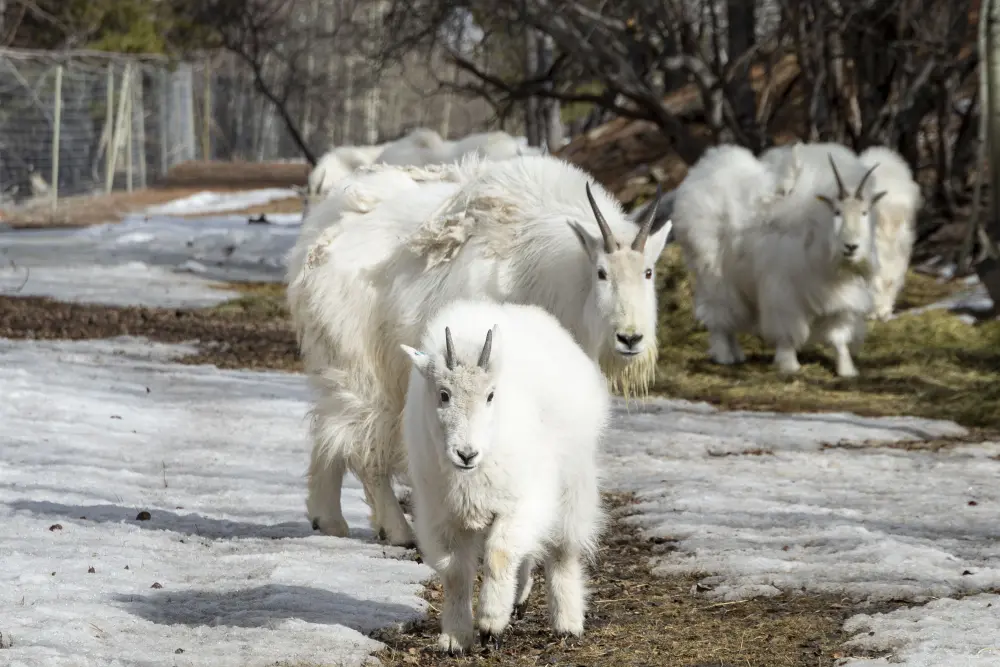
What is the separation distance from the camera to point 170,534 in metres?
6.26

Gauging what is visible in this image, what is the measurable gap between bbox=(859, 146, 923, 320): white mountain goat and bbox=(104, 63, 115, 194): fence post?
631 inches

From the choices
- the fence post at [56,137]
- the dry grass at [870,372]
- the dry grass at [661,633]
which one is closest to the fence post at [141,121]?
the fence post at [56,137]

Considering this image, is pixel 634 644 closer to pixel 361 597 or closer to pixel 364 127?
pixel 361 597

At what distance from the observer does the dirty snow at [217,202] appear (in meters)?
27.4

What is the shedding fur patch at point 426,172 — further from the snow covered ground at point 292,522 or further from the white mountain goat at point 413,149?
the white mountain goat at point 413,149

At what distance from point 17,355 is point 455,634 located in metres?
6.61

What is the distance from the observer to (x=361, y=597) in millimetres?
5285

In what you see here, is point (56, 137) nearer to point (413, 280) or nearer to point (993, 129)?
point (993, 129)

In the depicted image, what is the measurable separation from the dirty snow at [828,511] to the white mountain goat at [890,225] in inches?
154

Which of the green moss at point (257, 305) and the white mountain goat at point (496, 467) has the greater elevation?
the white mountain goat at point (496, 467)

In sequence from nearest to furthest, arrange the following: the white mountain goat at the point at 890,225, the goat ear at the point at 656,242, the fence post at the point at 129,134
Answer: the goat ear at the point at 656,242 < the white mountain goat at the point at 890,225 < the fence post at the point at 129,134

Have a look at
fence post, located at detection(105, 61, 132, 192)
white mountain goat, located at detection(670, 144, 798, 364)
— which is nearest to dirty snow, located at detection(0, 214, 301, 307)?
fence post, located at detection(105, 61, 132, 192)

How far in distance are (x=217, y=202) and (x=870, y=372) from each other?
20929mm

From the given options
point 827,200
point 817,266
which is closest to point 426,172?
point 827,200
